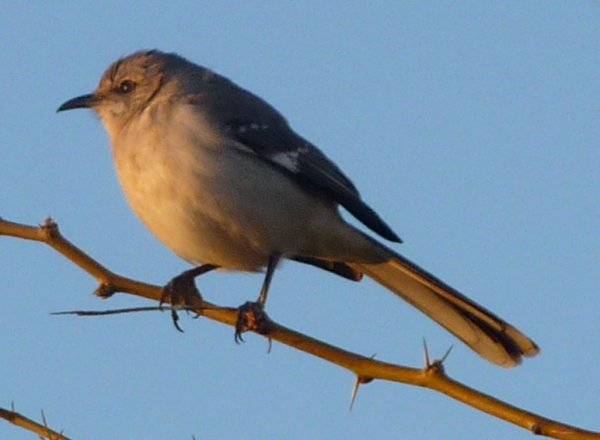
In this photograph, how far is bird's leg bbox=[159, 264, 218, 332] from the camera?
19.3 feet

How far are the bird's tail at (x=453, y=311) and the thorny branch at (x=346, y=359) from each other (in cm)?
147

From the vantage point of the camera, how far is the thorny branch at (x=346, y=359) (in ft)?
9.56

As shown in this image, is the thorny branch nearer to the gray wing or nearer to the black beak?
the gray wing

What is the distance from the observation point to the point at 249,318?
15.8ft

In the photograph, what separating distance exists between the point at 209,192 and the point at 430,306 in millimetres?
1312

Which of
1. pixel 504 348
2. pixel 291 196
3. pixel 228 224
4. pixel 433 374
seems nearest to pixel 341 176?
pixel 291 196

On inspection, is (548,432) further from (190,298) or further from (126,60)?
(126,60)

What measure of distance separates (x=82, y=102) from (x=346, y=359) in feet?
12.9

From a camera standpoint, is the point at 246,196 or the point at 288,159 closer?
the point at 246,196

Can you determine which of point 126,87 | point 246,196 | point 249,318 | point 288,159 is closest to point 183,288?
point 246,196

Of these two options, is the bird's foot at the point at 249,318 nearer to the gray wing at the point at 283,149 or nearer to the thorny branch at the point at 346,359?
the thorny branch at the point at 346,359

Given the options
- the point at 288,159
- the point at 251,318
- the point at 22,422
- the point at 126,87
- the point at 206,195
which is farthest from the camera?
the point at 126,87

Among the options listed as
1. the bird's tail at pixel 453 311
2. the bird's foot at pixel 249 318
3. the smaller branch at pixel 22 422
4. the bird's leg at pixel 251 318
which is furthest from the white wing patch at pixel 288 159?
the smaller branch at pixel 22 422

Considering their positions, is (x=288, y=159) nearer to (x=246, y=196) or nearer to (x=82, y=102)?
(x=246, y=196)
